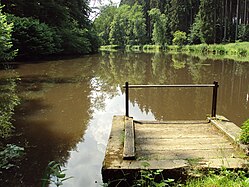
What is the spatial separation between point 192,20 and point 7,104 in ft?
173

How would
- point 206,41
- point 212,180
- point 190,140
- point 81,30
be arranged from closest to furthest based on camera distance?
point 212,180, point 190,140, point 81,30, point 206,41

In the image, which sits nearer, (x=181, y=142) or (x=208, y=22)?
(x=181, y=142)

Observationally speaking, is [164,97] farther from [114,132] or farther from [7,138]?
[7,138]

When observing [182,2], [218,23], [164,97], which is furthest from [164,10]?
[164,97]

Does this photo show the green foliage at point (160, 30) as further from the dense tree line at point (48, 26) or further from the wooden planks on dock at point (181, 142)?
the wooden planks on dock at point (181, 142)

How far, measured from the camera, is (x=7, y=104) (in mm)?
7625

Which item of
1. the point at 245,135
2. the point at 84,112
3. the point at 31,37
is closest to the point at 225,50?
the point at 31,37

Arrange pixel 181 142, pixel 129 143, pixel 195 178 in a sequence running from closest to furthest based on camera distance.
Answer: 1. pixel 195 178
2. pixel 129 143
3. pixel 181 142

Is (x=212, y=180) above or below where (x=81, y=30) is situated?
below

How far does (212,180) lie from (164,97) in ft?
20.3

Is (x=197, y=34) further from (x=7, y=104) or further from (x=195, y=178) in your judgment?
(x=195, y=178)

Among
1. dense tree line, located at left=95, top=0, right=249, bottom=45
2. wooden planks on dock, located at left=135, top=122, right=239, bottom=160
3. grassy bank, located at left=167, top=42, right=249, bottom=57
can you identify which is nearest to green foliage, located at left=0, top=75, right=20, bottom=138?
wooden planks on dock, located at left=135, top=122, right=239, bottom=160

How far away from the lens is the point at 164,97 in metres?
8.98

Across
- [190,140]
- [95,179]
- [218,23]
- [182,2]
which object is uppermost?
[182,2]
